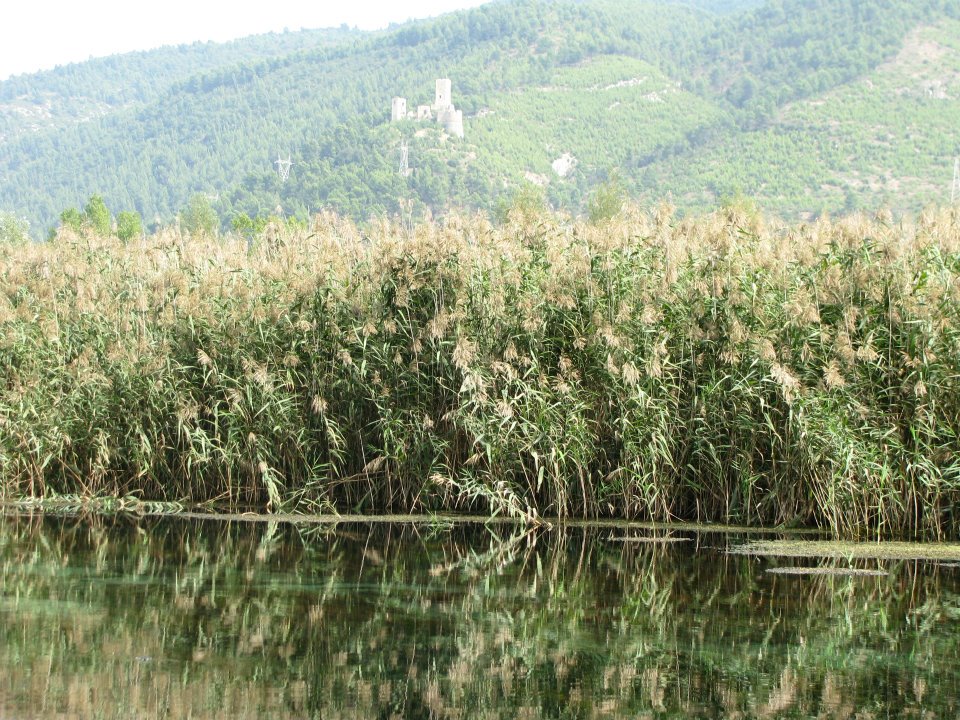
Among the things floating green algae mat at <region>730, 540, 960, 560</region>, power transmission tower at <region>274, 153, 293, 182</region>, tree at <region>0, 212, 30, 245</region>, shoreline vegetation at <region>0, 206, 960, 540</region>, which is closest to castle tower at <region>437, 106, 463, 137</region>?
power transmission tower at <region>274, 153, 293, 182</region>

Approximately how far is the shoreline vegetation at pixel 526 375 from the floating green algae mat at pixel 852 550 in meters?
0.24

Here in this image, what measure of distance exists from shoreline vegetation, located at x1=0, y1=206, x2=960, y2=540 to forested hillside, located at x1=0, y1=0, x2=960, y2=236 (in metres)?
83.2

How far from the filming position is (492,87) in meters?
163

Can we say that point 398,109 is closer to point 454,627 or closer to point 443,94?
point 443,94

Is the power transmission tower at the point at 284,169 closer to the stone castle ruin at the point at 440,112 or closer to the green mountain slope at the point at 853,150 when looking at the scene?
the stone castle ruin at the point at 440,112

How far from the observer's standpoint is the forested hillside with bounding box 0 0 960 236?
352 ft

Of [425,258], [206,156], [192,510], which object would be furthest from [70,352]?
[206,156]

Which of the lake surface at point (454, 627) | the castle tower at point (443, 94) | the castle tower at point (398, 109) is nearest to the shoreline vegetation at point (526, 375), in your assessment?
the lake surface at point (454, 627)

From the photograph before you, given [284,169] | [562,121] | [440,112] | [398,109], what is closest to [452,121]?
[440,112]

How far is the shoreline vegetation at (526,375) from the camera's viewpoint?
352 inches

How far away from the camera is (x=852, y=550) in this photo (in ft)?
27.5

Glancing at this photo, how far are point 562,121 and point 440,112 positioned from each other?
603 inches

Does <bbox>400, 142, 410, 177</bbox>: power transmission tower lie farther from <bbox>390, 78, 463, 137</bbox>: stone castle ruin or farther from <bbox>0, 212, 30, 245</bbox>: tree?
<bbox>0, 212, 30, 245</bbox>: tree

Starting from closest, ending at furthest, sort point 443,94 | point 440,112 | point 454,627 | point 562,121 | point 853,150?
point 454,627, point 853,150, point 562,121, point 440,112, point 443,94
